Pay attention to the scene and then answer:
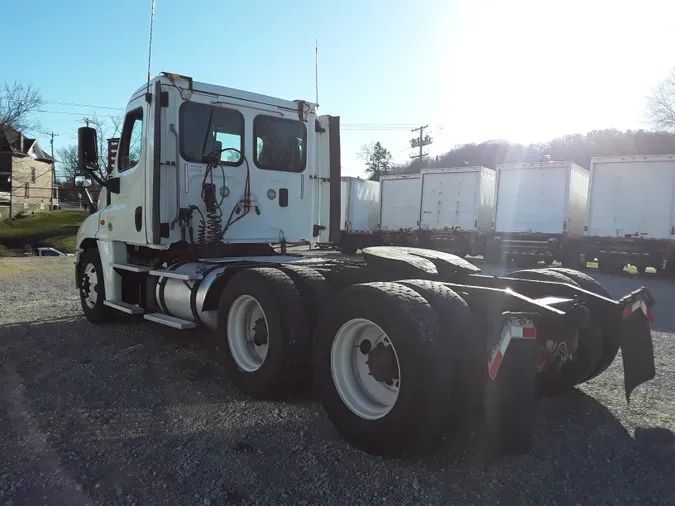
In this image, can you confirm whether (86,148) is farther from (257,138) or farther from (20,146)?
(20,146)

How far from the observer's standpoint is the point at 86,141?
6.00 meters

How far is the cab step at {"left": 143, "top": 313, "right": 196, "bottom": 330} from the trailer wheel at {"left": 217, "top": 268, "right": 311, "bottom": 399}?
0.55 m

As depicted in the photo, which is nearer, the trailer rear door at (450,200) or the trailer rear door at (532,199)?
the trailer rear door at (532,199)

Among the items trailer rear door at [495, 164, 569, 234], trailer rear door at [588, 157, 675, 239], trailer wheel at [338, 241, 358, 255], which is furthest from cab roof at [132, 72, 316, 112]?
trailer wheel at [338, 241, 358, 255]

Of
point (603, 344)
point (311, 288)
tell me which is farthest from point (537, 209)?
point (311, 288)

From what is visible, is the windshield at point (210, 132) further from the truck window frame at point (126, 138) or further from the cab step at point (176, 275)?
the cab step at point (176, 275)

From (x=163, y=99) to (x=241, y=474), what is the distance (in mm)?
4132

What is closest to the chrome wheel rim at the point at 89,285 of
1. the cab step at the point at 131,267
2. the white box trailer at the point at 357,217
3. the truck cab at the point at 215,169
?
the truck cab at the point at 215,169

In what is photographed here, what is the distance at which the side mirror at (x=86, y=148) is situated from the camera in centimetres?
599

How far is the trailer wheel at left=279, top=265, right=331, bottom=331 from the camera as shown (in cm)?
428

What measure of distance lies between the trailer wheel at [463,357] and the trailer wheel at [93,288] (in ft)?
17.8

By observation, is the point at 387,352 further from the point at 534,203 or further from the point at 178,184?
the point at 534,203

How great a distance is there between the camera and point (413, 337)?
3053 mm

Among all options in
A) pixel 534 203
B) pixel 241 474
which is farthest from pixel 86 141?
pixel 534 203
